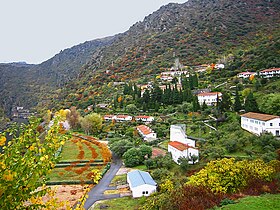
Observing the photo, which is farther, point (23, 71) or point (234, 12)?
point (23, 71)

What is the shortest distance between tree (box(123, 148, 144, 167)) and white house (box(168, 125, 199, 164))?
357cm

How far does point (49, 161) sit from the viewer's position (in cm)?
439

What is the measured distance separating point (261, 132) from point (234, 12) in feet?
356

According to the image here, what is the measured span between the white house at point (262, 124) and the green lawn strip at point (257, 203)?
14082 mm

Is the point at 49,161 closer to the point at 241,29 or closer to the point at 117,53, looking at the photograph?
the point at 241,29

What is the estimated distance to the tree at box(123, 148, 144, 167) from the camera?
30.9 m

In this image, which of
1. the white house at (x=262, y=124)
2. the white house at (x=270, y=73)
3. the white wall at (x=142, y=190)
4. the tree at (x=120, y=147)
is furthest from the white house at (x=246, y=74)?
the white wall at (x=142, y=190)

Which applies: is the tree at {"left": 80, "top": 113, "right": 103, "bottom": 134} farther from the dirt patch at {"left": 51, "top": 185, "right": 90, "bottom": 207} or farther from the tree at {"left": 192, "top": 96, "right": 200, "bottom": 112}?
the dirt patch at {"left": 51, "top": 185, "right": 90, "bottom": 207}

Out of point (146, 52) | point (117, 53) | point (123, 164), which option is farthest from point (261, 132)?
point (117, 53)

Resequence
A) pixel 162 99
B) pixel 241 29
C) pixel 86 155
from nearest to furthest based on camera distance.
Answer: pixel 86 155 < pixel 162 99 < pixel 241 29

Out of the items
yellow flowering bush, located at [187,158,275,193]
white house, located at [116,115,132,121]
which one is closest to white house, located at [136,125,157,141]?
white house, located at [116,115,132,121]

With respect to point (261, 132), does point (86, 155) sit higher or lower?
lower

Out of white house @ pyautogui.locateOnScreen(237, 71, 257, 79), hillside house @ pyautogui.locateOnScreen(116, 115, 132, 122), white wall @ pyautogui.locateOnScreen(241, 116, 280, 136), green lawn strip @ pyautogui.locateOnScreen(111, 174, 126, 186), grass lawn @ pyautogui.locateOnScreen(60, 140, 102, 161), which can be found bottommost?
grass lawn @ pyautogui.locateOnScreen(60, 140, 102, 161)

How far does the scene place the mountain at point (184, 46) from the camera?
8031cm
